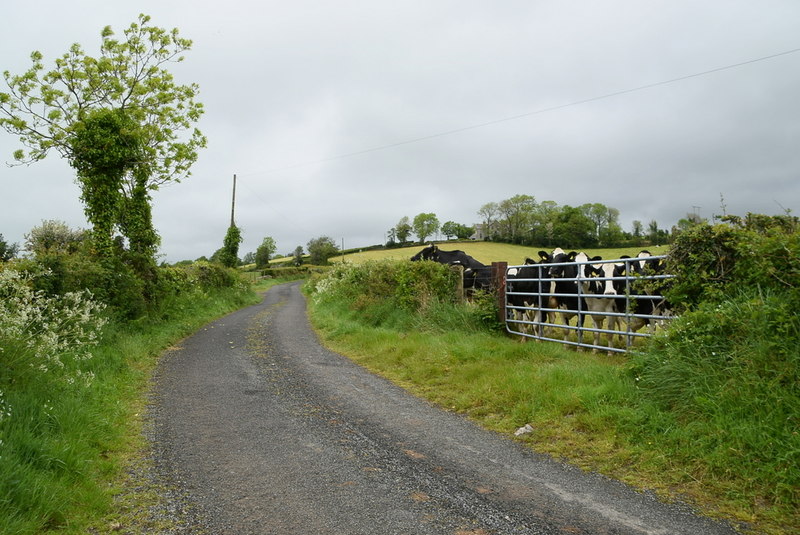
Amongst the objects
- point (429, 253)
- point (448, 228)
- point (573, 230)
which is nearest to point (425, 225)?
point (448, 228)

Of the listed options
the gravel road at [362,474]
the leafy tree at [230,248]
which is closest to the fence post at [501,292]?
the gravel road at [362,474]

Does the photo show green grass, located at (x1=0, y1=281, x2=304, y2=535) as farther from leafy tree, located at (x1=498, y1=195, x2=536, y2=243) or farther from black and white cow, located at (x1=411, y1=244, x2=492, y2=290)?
leafy tree, located at (x1=498, y1=195, x2=536, y2=243)

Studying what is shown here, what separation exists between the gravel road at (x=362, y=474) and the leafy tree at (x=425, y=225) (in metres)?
82.4

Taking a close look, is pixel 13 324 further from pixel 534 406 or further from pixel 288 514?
pixel 534 406

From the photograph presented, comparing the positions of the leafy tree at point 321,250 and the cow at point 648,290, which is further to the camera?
the leafy tree at point 321,250

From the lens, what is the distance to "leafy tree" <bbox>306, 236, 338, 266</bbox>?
7588 cm

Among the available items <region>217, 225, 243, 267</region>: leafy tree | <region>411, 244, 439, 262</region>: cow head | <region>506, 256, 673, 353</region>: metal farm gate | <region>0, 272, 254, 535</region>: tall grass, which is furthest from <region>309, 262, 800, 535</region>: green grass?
<region>217, 225, 243, 267</region>: leafy tree

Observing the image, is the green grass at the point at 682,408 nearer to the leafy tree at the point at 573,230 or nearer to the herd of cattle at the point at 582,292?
the herd of cattle at the point at 582,292

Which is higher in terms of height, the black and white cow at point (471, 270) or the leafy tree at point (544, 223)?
the leafy tree at point (544, 223)

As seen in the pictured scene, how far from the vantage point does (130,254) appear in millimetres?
13922

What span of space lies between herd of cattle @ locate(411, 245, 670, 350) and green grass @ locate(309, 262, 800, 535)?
3.21 ft

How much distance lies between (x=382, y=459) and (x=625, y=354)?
4.31 m

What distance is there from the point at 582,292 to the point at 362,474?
6.18 metres

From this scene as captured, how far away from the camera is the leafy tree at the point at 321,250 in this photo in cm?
7588
